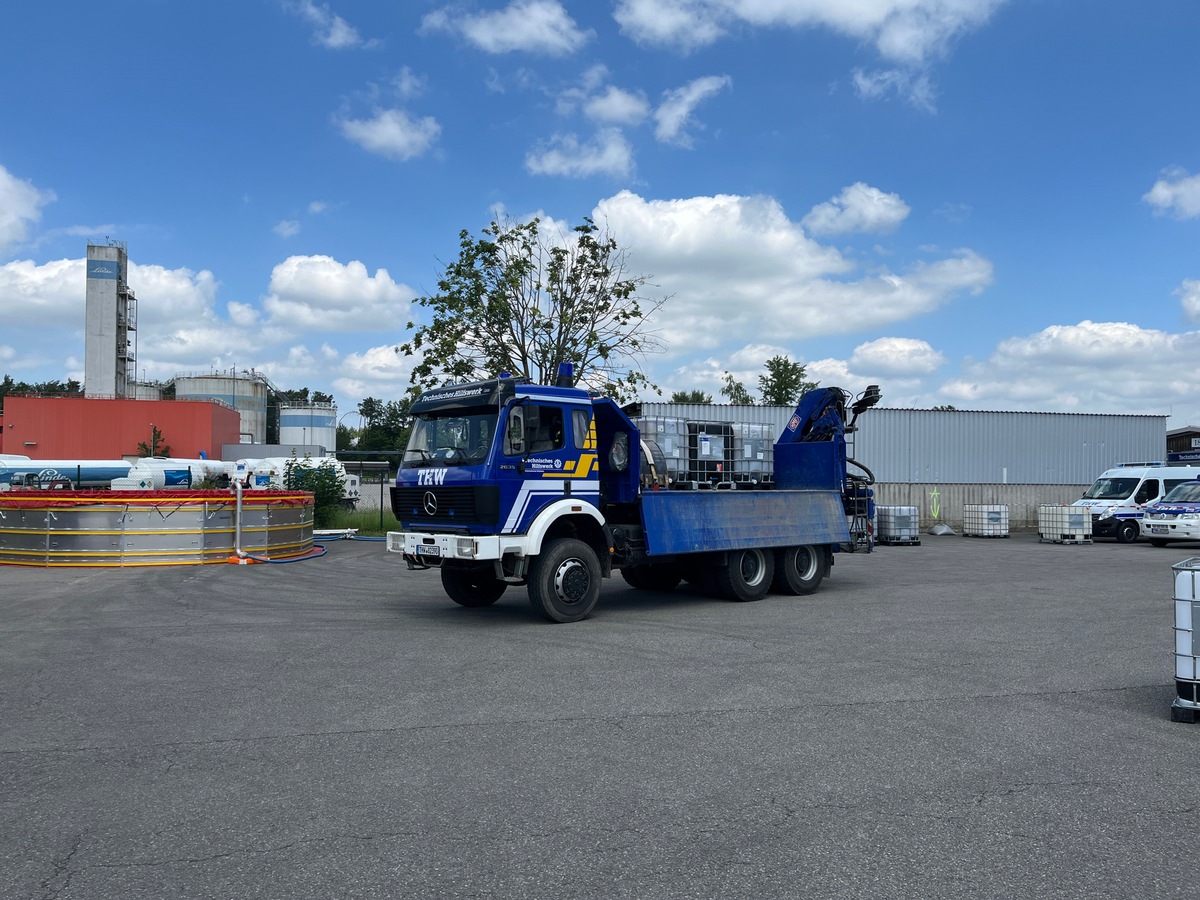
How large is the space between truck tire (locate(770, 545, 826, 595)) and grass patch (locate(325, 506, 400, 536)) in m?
15.9

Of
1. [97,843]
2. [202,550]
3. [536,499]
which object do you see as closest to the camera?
[97,843]

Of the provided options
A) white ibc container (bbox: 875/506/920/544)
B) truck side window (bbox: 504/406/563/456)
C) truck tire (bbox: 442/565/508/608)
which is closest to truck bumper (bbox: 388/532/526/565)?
truck side window (bbox: 504/406/563/456)

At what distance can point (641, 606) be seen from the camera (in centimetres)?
1348

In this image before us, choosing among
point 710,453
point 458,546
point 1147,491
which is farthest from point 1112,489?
point 458,546

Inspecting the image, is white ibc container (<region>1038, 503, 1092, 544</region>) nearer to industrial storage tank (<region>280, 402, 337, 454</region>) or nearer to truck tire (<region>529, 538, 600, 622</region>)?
truck tire (<region>529, 538, 600, 622</region>)

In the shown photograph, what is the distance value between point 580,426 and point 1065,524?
904 inches

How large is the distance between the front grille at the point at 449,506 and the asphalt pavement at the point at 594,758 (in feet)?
4.24

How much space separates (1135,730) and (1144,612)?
681 cm

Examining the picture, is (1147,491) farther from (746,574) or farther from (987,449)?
(746,574)

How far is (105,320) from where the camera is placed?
6994 centimetres

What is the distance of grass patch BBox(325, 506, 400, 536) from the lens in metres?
28.9

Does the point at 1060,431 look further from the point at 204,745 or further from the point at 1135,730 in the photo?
the point at 204,745

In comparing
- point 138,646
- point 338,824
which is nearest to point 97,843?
point 338,824

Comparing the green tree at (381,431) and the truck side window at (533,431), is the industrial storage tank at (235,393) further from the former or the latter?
the truck side window at (533,431)
